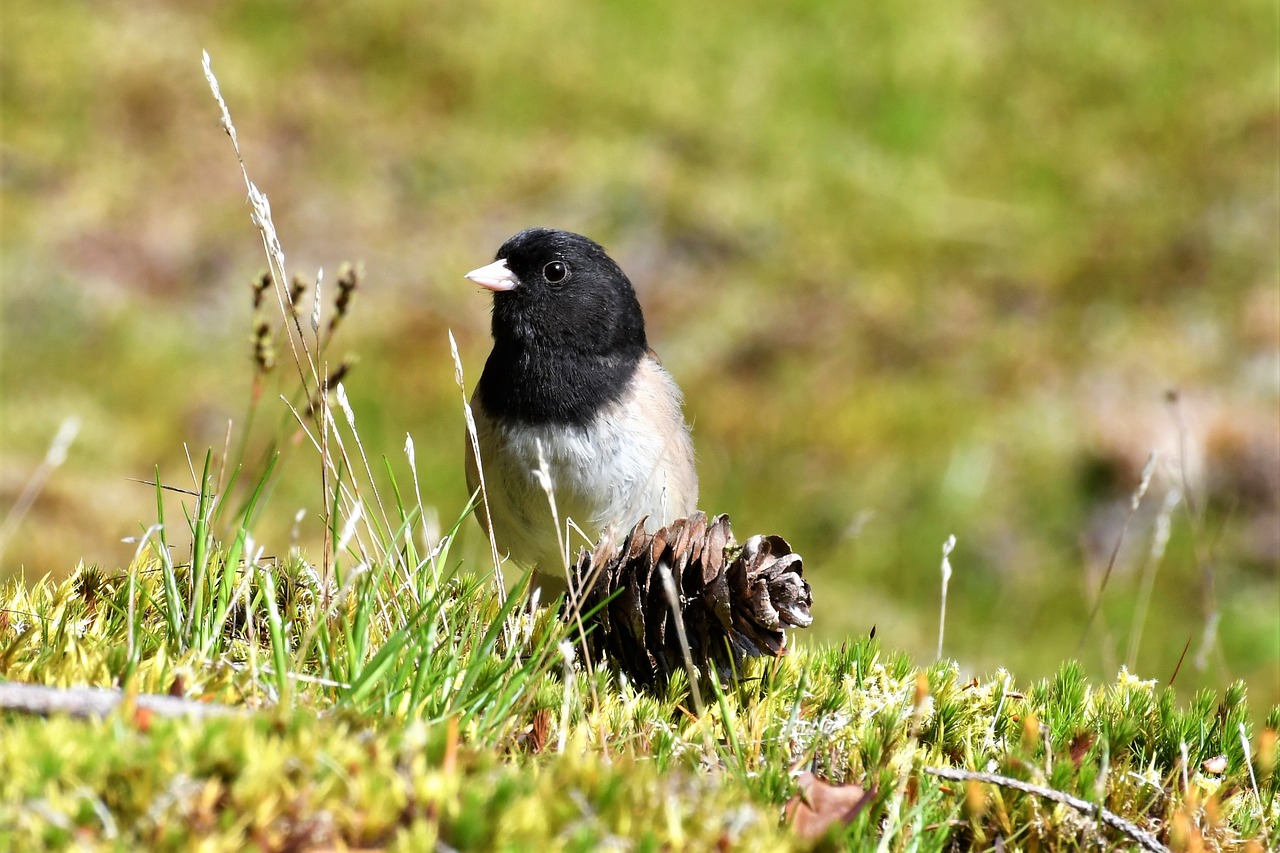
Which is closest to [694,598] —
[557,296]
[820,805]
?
[820,805]

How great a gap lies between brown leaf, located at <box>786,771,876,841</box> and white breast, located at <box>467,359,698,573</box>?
1.72 meters

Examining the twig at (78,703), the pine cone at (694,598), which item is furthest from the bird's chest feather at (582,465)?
the twig at (78,703)

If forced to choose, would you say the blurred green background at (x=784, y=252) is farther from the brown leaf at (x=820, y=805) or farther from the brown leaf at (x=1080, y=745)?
the brown leaf at (x=820, y=805)

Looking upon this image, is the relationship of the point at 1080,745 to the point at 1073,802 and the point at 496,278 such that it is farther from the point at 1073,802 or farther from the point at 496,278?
the point at 496,278

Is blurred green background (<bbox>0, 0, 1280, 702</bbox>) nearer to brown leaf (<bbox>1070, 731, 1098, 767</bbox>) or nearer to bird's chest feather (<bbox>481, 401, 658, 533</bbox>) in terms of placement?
bird's chest feather (<bbox>481, 401, 658, 533</bbox>)

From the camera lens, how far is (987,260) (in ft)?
24.1

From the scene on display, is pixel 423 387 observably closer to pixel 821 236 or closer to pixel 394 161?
pixel 394 161

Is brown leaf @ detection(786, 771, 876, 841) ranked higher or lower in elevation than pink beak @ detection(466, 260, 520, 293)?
lower

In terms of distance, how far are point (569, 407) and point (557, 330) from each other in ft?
0.99

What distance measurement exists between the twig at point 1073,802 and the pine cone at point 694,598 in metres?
0.51

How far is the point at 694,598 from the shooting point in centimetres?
229

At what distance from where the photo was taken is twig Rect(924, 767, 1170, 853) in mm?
1680

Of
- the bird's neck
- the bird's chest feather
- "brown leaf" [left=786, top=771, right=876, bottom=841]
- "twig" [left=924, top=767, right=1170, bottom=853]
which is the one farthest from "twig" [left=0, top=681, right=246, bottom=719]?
the bird's neck

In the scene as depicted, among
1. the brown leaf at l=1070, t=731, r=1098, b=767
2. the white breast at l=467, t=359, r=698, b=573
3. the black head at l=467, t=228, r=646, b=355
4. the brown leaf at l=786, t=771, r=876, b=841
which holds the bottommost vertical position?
the brown leaf at l=786, t=771, r=876, b=841
